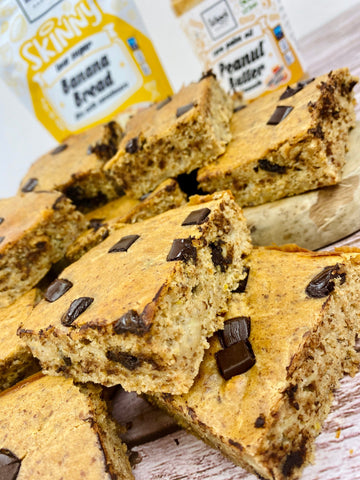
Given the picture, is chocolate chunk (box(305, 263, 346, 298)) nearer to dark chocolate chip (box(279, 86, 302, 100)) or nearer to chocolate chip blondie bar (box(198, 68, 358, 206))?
chocolate chip blondie bar (box(198, 68, 358, 206))

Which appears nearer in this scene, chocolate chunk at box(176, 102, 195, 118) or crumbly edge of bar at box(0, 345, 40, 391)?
crumbly edge of bar at box(0, 345, 40, 391)

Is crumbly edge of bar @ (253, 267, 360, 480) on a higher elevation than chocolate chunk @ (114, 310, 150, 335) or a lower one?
lower

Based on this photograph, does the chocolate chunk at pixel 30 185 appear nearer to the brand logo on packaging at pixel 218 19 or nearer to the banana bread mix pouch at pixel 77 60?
the banana bread mix pouch at pixel 77 60

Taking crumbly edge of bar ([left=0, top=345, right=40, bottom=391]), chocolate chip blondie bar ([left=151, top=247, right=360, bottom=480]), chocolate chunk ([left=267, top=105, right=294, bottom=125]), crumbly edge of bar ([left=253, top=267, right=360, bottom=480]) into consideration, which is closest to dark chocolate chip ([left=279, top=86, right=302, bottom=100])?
chocolate chunk ([left=267, top=105, right=294, bottom=125])

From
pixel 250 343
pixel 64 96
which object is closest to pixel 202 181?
pixel 250 343

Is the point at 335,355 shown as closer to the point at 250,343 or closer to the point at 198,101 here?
the point at 250,343

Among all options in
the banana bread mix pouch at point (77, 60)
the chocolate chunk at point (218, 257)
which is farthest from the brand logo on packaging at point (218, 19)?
the chocolate chunk at point (218, 257)
